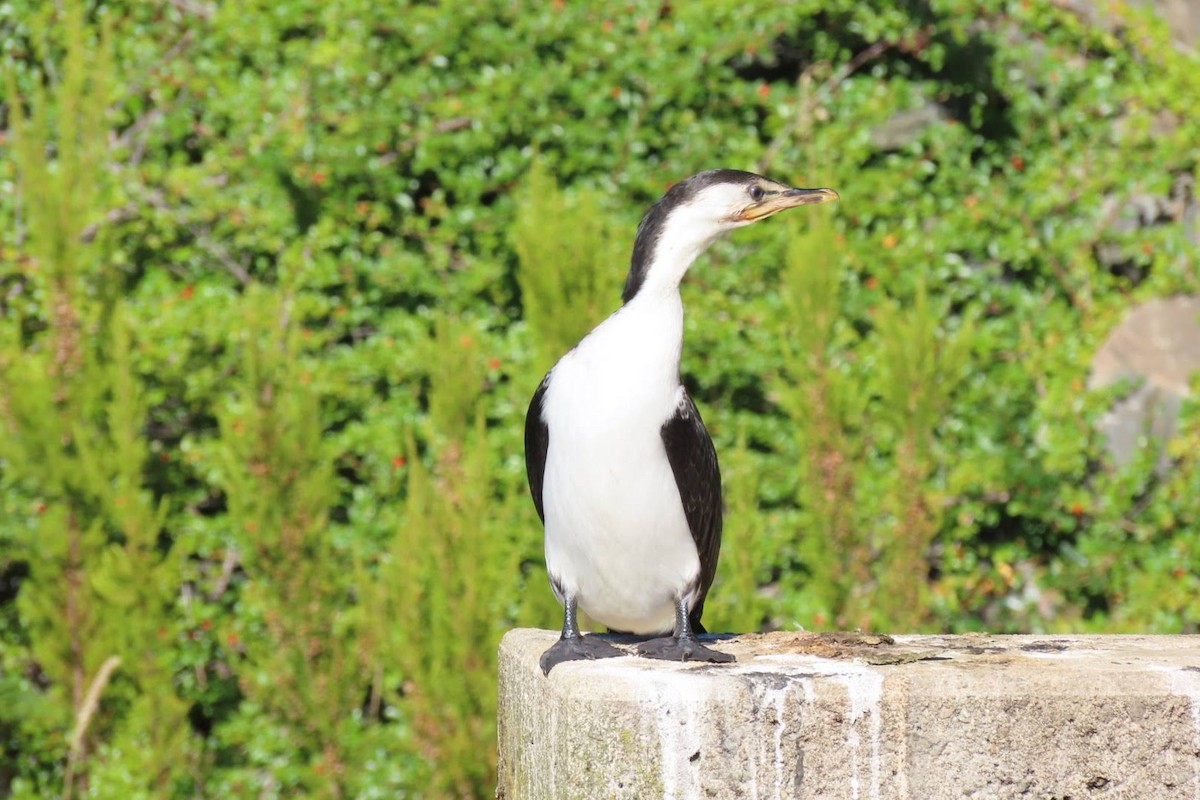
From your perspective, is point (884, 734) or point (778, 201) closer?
point (884, 734)

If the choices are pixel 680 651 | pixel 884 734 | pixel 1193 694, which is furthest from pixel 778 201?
pixel 1193 694

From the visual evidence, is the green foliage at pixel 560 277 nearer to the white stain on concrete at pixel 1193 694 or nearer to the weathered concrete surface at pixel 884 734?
the weathered concrete surface at pixel 884 734

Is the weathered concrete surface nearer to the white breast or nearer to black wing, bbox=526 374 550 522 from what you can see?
the white breast

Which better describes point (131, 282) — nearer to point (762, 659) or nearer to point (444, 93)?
point (444, 93)

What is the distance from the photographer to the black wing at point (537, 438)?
3.16 meters

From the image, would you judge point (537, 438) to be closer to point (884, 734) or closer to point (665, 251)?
point (665, 251)

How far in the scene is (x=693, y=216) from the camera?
9.71 feet

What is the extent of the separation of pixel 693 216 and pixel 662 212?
66 millimetres

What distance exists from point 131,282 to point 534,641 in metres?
3.57

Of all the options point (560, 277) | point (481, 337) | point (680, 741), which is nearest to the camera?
point (680, 741)

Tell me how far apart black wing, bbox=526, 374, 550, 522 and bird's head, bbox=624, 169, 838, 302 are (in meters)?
0.34

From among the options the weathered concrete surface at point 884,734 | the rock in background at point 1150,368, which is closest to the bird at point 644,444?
the weathered concrete surface at point 884,734

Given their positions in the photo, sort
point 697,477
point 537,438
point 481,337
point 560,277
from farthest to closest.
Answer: point 481,337
point 560,277
point 537,438
point 697,477

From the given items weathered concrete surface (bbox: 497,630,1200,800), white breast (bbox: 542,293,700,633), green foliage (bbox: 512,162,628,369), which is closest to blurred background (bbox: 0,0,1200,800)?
green foliage (bbox: 512,162,628,369)
